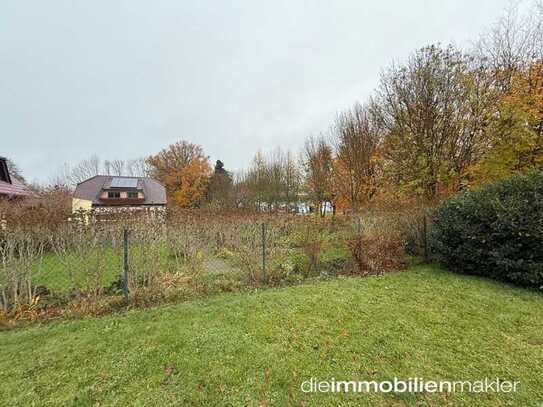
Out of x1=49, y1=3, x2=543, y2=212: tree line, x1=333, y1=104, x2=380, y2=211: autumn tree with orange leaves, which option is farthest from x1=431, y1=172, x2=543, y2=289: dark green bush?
x1=333, y1=104, x2=380, y2=211: autumn tree with orange leaves

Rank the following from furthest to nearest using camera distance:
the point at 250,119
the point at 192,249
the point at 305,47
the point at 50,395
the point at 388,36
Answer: the point at 250,119 < the point at 305,47 < the point at 388,36 < the point at 192,249 < the point at 50,395

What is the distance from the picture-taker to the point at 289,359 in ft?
7.95

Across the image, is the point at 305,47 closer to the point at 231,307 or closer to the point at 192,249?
the point at 192,249

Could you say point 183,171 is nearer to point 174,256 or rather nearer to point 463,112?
point 174,256

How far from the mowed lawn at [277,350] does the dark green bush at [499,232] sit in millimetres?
723

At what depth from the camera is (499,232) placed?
463 centimetres

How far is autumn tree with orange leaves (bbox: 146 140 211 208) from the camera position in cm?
3156

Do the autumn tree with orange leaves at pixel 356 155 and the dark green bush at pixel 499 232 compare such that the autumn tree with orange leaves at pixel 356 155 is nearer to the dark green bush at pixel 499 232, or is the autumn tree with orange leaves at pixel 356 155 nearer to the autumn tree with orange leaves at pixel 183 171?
the dark green bush at pixel 499 232

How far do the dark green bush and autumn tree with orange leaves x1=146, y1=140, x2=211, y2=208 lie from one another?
28605 millimetres

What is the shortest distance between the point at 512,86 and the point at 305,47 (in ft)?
23.8

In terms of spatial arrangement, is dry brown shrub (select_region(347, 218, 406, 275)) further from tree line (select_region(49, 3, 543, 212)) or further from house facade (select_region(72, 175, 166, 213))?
house facade (select_region(72, 175, 166, 213))

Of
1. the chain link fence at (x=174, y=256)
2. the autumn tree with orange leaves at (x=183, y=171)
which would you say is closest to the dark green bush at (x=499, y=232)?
the chain link fence at (x=174, y=256)

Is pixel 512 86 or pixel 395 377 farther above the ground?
pixel 512 86

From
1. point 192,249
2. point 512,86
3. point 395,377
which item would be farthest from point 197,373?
point 512,86
